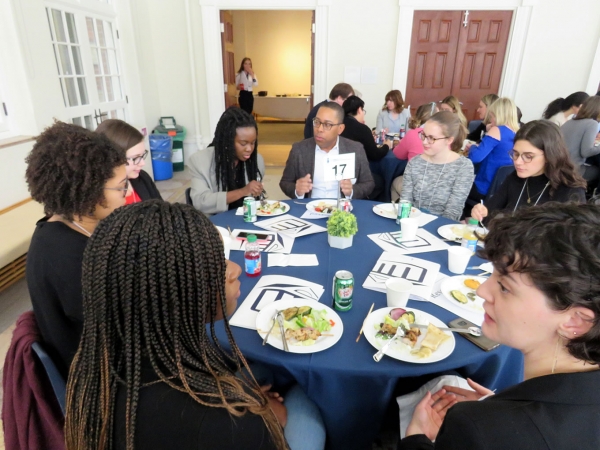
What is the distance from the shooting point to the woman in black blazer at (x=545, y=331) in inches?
26.9

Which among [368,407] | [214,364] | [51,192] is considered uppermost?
[51,192]

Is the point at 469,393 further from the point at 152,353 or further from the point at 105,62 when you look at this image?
the point at 105,62

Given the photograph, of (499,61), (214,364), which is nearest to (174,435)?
(214,364)

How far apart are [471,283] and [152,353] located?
121cm

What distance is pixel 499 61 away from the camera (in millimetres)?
5617

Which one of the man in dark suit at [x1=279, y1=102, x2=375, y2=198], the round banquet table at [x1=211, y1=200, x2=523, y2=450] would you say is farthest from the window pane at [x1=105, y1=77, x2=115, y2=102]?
the round banquet table at [x1=211, y1=200, x2=523, y2=450]

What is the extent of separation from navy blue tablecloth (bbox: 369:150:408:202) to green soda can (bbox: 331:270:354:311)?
9.23ft

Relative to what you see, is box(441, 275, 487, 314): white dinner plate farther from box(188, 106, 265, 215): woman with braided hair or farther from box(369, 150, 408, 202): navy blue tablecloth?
box(369, 150, 408, 202): navy blue tablecloth

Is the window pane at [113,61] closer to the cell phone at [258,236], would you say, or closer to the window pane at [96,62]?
the window pane at [96,62]

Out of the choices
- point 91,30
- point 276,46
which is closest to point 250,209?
point 91,30

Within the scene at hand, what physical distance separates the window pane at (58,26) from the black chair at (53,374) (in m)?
4.02

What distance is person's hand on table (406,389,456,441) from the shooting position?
1.09 metres

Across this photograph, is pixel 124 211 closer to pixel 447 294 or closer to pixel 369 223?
pixel 447 294

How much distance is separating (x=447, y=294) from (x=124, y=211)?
3.79 feet
